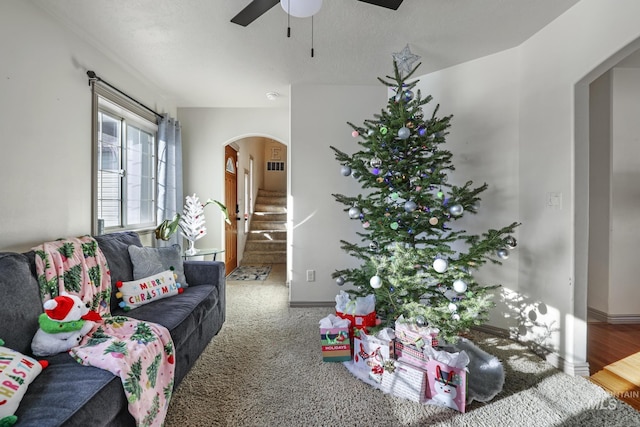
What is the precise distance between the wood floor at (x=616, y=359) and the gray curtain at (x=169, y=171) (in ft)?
13.6

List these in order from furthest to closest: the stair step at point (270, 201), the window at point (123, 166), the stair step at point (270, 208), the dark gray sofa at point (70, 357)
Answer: the stair step at point (270, 201) → the stair step at point (270, 208) → the window at point (123, 166) → the dark gray sofa at point (70, 357)

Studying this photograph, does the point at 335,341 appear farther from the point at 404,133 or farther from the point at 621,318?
the point at 621,318

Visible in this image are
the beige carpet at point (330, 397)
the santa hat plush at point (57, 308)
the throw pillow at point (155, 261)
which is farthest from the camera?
the throw pillow at point (155, 261)

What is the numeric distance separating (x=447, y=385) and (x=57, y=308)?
2083 mm

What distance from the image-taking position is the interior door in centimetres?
447

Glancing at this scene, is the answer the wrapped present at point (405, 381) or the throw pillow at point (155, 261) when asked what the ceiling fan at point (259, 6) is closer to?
the throw pillow at point (155, 261)

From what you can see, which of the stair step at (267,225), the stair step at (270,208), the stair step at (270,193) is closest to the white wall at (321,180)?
the stair step at (267,225)

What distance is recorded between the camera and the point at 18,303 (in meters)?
1.37

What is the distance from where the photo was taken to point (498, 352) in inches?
87.2

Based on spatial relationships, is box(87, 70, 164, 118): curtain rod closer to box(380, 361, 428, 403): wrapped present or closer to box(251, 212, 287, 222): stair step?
box(380, 361, 428, 403): wrapped present

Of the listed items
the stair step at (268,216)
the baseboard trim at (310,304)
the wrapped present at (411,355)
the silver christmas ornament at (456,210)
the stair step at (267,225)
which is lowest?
the baseboard trim at (310,304)

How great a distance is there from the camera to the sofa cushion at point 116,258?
2031mm

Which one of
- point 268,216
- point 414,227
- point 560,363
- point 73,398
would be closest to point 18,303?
point 73,398

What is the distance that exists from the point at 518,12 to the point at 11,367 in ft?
11.0
